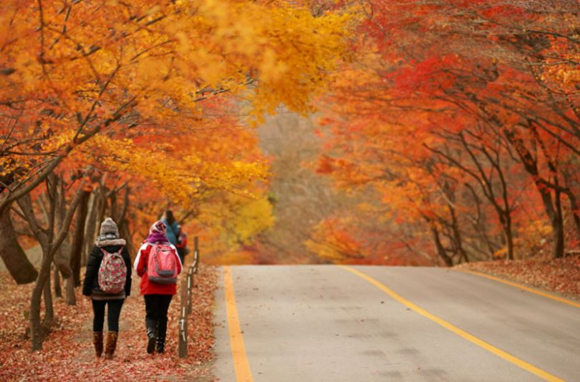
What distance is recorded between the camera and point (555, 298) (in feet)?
50.3

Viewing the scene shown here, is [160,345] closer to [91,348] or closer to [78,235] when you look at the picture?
[91,348]

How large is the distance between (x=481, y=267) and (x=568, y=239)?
872cm

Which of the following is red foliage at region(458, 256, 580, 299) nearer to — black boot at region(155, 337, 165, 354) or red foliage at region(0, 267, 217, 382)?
red foliage at region(0, 267, 217, 382)

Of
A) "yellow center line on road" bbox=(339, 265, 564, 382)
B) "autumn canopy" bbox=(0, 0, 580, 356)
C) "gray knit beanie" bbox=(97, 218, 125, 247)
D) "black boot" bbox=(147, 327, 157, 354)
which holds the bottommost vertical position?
"yellow center line on road" bbox=(339, 265, 564, 382)

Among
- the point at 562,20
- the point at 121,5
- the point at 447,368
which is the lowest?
the point at 447,368

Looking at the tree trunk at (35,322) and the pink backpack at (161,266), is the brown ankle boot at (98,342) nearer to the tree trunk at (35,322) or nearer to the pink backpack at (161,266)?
the pink backpack at (161,266)

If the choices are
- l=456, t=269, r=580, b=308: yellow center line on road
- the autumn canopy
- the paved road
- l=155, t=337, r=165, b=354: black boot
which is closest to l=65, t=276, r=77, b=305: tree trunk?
the autumn canopy

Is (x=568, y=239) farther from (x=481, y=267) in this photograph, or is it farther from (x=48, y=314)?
(x=48, y=314)

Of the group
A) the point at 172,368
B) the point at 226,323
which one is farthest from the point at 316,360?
the point at 226,323

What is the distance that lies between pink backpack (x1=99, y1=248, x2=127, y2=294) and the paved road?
165cm

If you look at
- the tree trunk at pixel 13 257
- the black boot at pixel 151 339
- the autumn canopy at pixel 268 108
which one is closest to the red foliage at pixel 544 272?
the autumn canopy at pixel 268 108

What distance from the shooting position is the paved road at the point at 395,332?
898 centimetres

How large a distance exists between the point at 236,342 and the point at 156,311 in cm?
165

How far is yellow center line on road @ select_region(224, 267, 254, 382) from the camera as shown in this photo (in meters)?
8.88
